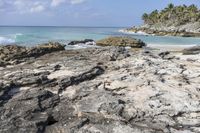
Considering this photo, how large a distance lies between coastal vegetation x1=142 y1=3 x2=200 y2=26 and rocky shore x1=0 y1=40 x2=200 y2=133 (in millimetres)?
119831

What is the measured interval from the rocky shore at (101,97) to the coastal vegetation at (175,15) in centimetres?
11983

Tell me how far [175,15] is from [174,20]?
141 inches

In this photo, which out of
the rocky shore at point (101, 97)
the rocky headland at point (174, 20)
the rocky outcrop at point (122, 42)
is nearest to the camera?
the rocky shore at point (101, 97)

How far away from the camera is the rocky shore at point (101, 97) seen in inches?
499

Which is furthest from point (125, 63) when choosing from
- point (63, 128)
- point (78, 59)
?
point (63, 128)

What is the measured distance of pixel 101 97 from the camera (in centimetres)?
1438

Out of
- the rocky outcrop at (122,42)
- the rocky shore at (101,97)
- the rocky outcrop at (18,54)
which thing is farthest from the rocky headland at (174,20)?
the rocky shore at (101,97)

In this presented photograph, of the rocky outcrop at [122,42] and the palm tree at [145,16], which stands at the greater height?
the rocky outcrop at [122,42]

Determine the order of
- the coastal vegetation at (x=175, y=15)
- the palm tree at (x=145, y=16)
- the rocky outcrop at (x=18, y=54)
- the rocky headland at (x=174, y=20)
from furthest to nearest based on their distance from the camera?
the palm tree at (x=145, y=16), the coastal vegetation at (x=175, y=15), the rocky headland at (x=174, y=20), the rocky outcrop at (x=18, y=54)

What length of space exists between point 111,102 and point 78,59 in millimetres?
6885

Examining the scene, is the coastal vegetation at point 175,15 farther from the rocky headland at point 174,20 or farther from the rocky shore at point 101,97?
the rocky shore at point 101,97

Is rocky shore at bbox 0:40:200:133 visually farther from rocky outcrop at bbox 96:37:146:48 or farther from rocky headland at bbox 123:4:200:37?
rocky headland at bbox 123:4:200:37

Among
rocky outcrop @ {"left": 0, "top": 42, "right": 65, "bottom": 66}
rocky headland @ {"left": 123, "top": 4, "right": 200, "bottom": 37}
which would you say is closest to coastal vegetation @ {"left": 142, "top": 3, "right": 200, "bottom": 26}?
rocky headland @ {"left": 123, "top": 4, "right": 200, "bottom": 37}

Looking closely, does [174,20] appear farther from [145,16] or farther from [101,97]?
[101,97]
